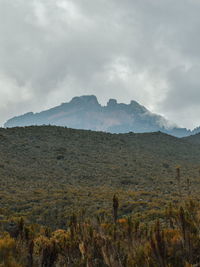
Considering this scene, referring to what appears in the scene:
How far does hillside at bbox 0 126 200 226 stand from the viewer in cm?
1894

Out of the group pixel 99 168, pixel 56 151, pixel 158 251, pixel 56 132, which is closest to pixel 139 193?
pixel 99 168

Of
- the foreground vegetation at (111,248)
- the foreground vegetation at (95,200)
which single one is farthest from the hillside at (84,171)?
the foreground vegetation at (111,248)

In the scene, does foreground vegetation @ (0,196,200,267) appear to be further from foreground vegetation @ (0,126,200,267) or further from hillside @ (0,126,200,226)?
hillside @ (0,126,200,226)

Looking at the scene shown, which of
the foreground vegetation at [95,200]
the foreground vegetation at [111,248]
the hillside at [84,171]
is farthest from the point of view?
the hillside at [84,171]

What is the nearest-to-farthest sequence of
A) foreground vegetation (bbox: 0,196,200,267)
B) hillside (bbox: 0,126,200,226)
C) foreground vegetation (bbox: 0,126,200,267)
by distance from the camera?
foreground vegetation (bbox: 0,196,200,267) → foreground vegetation (bbox: 0,126,200,267) → hillside (bbox: 0,126,200,226)

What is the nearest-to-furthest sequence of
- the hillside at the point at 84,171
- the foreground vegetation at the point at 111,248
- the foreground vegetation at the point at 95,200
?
the foreground vegetation at the point at 111,248 < the foreground vegetation at the point at 95,200 < the hillside at the point at 84,171

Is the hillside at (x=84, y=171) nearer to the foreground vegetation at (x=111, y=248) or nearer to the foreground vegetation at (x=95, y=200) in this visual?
the foreground vegetation at (x=95, y=200)

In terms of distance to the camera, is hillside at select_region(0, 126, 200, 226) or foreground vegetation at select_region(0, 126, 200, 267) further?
hillside at select_region(0, 126, 200, 226)

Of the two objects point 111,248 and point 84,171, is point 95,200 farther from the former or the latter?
point 111,248

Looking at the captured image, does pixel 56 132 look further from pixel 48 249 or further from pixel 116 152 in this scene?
pixel 48 249

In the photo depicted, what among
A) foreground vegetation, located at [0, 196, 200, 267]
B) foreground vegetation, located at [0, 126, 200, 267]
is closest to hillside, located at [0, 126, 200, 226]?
foreground vegetation, located at [0, 126, 200, 267]

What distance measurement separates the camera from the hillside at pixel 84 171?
1894 cm

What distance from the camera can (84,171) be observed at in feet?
109

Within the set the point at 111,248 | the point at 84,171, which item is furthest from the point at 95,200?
the point at 111,248
